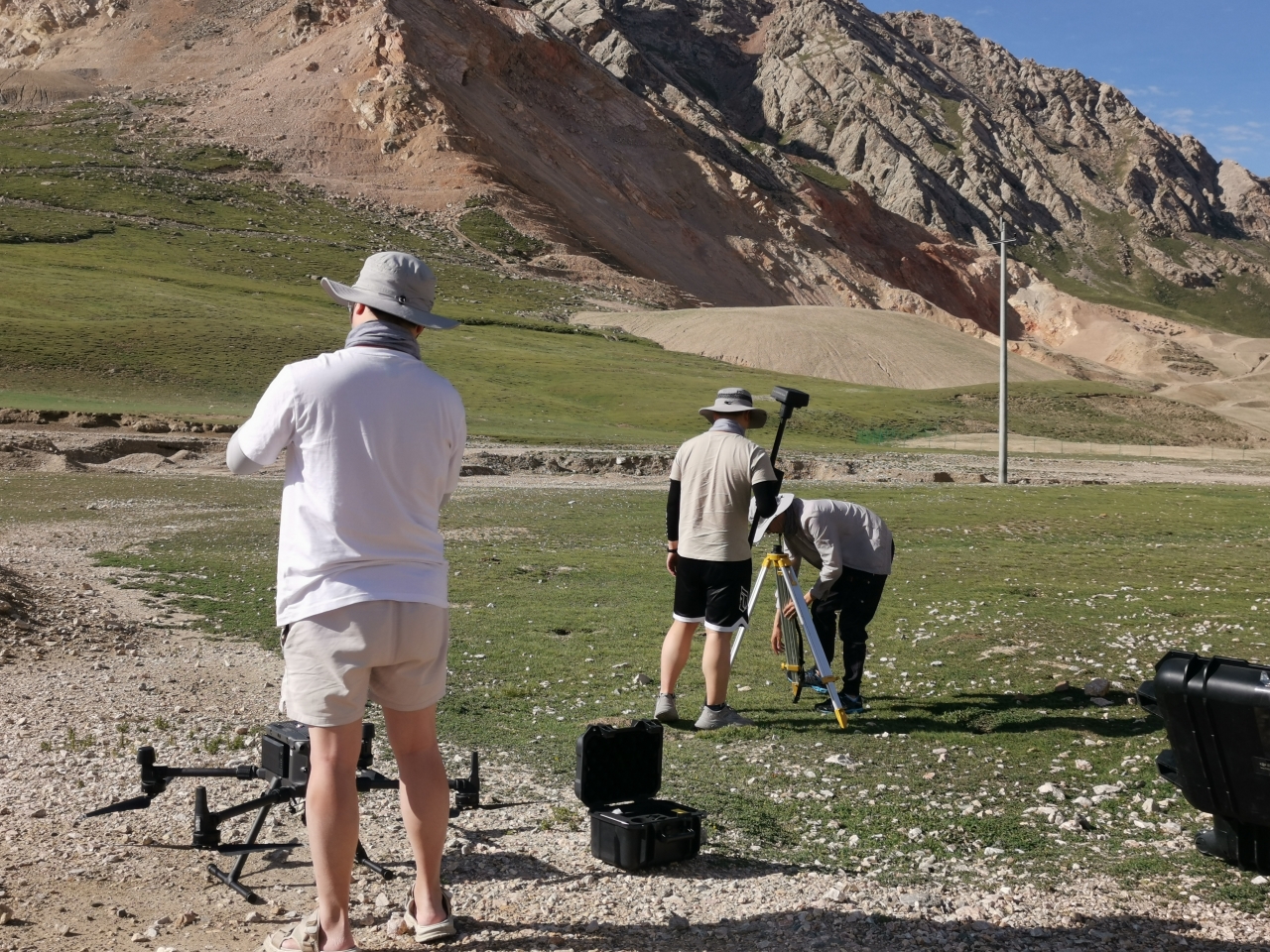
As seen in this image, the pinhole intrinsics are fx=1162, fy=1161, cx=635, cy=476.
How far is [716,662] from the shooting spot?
8.30m

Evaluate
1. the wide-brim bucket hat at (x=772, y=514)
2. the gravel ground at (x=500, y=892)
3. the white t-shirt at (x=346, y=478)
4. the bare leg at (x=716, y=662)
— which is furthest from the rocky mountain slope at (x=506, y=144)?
the white t-shirt at (x=346, y=478)

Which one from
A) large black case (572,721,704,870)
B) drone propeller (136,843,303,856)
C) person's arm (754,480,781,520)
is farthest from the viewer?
person's arm (754,480,781,520)

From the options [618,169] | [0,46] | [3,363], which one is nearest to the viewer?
[3,363]

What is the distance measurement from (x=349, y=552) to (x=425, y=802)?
1150 millimetres

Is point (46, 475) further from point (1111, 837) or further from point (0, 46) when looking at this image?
point (0, 46)

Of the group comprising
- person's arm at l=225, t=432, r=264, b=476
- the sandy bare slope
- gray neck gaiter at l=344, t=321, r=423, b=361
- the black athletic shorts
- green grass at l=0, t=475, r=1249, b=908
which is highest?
the sandy bare slope

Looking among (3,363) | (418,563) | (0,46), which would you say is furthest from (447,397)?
(0,46)

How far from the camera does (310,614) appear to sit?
4.32 meters

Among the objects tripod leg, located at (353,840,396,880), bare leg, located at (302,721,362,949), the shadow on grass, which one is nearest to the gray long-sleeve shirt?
the shadow on grass

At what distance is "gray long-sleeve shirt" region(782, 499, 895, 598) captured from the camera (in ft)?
29.7

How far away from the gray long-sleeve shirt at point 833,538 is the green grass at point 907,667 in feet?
3.82

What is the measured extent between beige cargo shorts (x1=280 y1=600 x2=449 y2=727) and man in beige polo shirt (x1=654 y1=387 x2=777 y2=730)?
3.87 m

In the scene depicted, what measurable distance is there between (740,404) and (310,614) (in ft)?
15.3

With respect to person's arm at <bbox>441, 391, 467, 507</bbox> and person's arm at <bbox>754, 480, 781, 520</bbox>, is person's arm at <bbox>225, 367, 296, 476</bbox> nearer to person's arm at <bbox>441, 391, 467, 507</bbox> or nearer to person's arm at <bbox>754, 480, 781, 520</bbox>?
person's arm at <bbox>441, 391, 467, 507</bbox>
